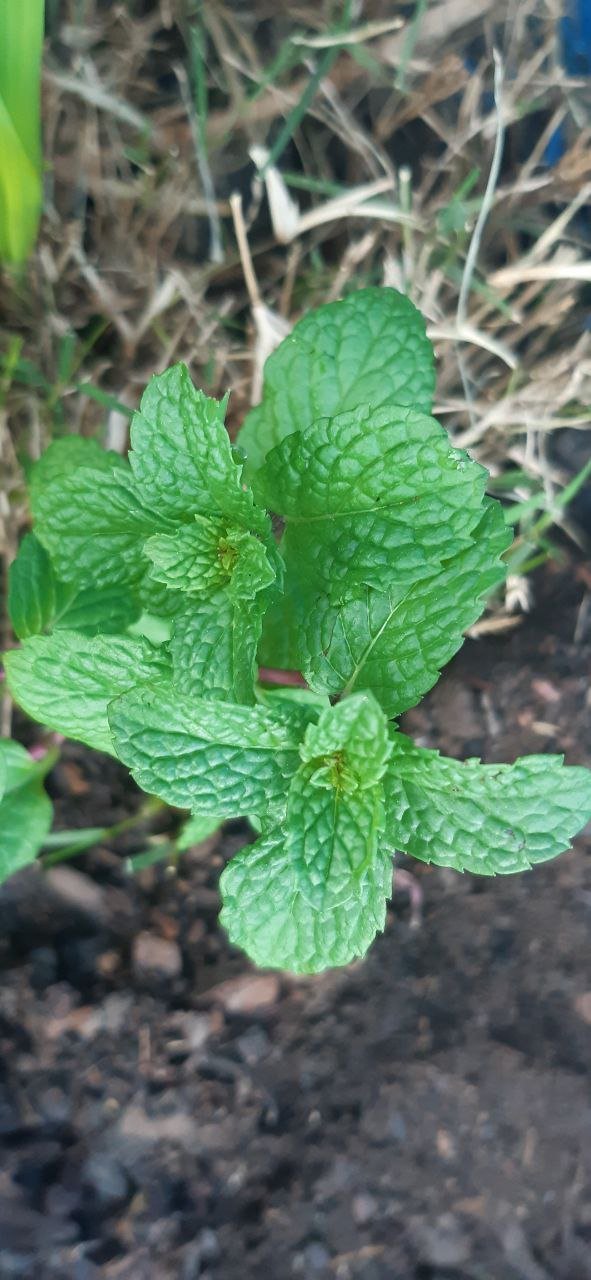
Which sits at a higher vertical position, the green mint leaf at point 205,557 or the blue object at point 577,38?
the blue object at point 577,38

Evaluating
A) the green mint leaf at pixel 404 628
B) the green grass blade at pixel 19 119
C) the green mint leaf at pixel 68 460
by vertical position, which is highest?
the green grass blade at pixel 19 119

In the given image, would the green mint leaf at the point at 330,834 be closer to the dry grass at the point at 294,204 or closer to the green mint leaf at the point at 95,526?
the green mint leaf at the point at 95,526

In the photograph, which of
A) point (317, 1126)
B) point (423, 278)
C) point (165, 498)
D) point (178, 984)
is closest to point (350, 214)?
point (423, 278)

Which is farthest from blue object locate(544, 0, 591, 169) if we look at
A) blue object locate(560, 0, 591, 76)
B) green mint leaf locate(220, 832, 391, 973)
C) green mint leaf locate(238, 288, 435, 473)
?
green mint leaf locate(220, 832, 391, 973)

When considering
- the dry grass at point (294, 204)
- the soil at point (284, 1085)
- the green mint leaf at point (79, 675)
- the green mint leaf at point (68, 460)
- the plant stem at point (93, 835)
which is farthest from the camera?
the dry grass at point (294, 204)

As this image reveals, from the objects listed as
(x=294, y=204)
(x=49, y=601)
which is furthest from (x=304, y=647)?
(x=294, y=204)

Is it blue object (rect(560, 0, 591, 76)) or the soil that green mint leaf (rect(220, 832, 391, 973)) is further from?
blue object (rect(560, 0, 591, 76))

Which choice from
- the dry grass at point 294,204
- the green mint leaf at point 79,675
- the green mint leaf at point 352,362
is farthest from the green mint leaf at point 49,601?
the dry grass at point 294,204

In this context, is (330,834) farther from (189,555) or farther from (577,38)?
(577,38)
